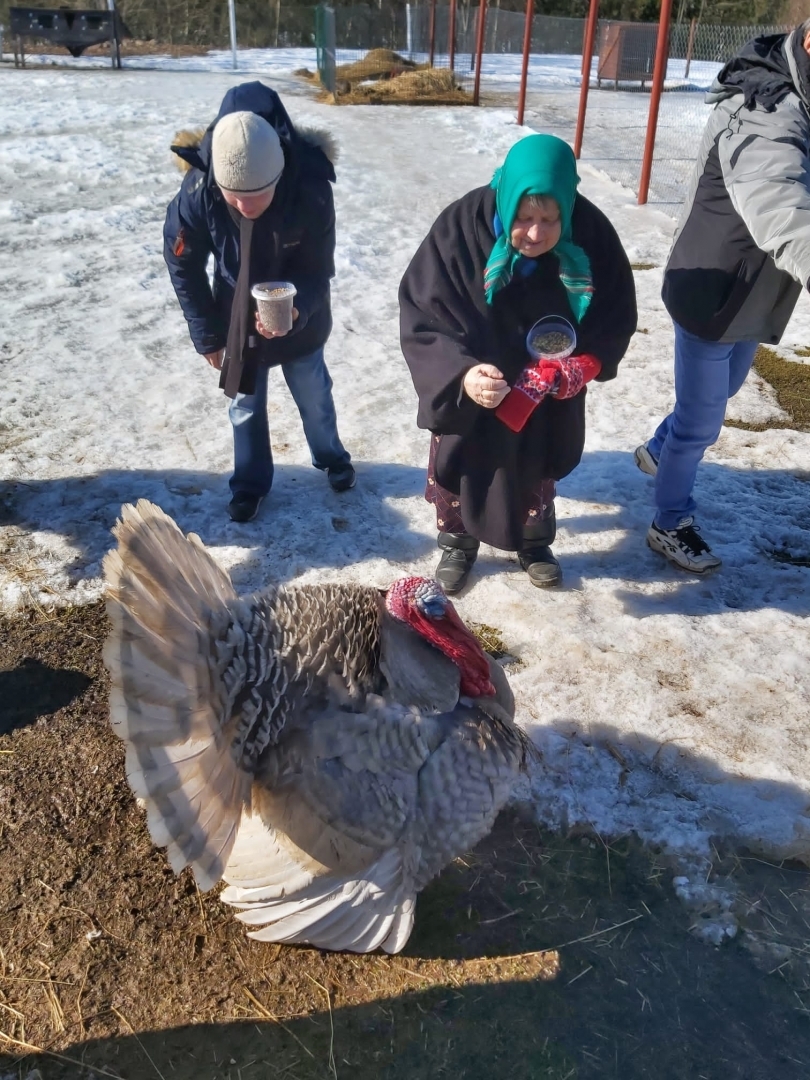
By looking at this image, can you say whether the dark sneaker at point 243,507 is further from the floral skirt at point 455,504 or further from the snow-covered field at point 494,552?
the floral skirt at point 455,504

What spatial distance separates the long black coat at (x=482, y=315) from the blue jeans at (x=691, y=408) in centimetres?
54

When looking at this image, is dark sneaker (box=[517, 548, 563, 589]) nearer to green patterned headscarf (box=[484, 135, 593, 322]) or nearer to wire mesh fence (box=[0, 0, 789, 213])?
green patterned headscarf (box=[484, 135, 593, 322])

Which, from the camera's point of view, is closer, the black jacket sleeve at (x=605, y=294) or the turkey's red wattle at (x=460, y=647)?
the turkey's red wattle at (x=460, y=647)

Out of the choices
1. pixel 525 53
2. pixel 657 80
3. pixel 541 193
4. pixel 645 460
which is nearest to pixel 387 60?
pixel 525 53

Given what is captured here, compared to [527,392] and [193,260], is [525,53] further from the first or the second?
[527,392]

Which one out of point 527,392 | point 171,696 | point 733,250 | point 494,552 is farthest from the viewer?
point 494,552

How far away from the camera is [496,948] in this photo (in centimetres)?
240

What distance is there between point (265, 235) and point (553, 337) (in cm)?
133

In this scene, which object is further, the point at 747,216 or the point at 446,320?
the point at 446,320

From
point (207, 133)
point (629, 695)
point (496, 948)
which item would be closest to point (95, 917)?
point (496, 948)

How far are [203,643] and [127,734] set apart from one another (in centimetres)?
33

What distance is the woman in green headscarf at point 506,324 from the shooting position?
295cm

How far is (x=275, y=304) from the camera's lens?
11.1 ft

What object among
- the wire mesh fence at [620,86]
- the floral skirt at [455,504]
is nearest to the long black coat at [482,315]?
the floral skirt at [455,504]
